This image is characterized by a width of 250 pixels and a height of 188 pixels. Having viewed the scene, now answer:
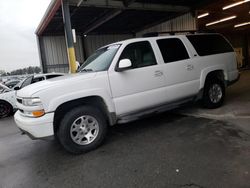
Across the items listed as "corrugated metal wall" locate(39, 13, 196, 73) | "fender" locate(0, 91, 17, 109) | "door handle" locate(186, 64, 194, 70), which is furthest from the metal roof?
"door handle" locate(186, 64, 194, 70)

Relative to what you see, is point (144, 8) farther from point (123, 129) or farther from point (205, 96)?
point (123, 129)

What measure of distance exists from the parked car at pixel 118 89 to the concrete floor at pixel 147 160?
0.45 metres

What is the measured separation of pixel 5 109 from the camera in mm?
8312

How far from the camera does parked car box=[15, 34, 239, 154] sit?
3418 millimetres

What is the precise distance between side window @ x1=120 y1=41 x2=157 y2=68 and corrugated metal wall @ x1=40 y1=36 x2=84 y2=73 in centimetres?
1368

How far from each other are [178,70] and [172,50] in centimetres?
49

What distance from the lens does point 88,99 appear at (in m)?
3.78

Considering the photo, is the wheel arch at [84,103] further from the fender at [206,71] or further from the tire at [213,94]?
the tire at [213,94]

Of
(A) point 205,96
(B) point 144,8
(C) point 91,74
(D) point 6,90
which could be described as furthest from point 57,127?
(B) point 144,8

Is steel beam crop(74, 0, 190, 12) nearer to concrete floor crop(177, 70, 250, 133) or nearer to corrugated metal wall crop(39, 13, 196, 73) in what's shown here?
corrugated metal wall crop(39, 13, 196, 73)

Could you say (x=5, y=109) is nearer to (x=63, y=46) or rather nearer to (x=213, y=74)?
(x=213, y=74)

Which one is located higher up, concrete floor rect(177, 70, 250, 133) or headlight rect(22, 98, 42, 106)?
headlight rect(22, 98, 42, 106)

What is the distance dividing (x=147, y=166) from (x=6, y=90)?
7647mm

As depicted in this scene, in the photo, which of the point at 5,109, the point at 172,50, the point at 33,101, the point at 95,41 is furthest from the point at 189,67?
the point at 95,41
